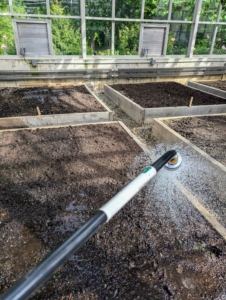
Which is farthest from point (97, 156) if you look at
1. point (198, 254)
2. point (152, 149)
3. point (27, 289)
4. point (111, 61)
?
point (111, 61)

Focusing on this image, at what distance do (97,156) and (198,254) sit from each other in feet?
5.46

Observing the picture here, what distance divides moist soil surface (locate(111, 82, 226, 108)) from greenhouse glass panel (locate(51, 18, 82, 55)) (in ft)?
6.33

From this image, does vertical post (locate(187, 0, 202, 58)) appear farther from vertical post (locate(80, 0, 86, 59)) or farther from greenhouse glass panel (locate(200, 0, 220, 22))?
vertical post (locate(80, 0, 86, 59))

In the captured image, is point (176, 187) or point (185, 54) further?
point (185, 54)

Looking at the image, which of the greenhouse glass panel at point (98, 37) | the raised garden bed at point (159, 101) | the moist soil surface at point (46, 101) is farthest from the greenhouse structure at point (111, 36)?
the raised garden bed at point (159, 101)

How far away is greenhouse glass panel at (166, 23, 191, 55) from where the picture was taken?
7.53 metres

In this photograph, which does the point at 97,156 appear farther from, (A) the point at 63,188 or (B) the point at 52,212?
(B) the point at 52,212

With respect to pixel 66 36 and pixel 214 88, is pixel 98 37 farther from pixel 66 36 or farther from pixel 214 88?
pixel 214 88

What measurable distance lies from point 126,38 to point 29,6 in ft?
9.95

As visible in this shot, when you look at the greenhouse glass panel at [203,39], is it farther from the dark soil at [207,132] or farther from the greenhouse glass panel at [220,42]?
the dark soil at [207,132]

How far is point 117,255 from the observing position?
163 cm

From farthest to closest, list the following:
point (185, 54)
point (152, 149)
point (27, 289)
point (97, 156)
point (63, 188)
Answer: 1. point (185, 54)
2. point (152, 149)
3. point (97, 156)
4. point (63, 188)
5. point (27, 289)

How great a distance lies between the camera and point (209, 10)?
296 inches

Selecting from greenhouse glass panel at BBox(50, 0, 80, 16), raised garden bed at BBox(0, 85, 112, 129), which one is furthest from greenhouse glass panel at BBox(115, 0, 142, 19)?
raised garden bed at BBox(0, 85, 112, 129)
